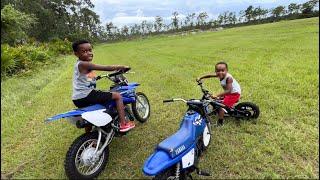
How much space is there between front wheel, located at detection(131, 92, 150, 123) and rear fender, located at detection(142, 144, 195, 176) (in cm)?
250

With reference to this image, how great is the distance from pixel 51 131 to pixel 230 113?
356cm

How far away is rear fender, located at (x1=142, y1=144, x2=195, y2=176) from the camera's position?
11.5ft

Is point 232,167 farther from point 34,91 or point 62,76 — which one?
point 62,76

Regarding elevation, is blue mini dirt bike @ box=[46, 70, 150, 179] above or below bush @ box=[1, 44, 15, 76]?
below

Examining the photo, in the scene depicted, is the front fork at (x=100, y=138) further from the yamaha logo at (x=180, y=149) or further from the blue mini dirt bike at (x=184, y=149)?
the yamaha logo at (x=180, y=149)

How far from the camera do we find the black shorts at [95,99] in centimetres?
506

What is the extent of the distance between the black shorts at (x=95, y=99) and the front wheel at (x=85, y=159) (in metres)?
0.58

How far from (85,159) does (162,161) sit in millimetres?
1318

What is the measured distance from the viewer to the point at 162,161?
3.64m

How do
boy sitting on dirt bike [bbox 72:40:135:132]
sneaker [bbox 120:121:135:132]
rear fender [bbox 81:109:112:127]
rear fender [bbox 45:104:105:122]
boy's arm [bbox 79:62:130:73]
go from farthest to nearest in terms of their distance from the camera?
sneaker [bbox 120:121:135:132]
boy sitting on dirt bike [bbox 72:40:135:132]
boy's arm [bbox 79:62:130:73]
rear fender [bbox 81:109:112:127]
rear fender [bbox 45:104:105:122]

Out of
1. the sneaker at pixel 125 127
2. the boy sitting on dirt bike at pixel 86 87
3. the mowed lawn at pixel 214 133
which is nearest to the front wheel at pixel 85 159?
the mowed lawn at pixel 214 133

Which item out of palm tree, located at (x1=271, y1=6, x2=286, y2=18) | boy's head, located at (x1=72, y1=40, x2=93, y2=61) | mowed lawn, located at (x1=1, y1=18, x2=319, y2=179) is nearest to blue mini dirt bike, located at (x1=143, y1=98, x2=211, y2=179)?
mowed lawn, located at (x1=1, y1=18, x2=319, y2=179)

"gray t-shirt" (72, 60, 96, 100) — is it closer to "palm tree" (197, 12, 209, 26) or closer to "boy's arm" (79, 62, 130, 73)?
"boy's arm" (79, 62, 130, 73)

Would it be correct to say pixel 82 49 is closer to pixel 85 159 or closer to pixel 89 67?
pixel 89 67
